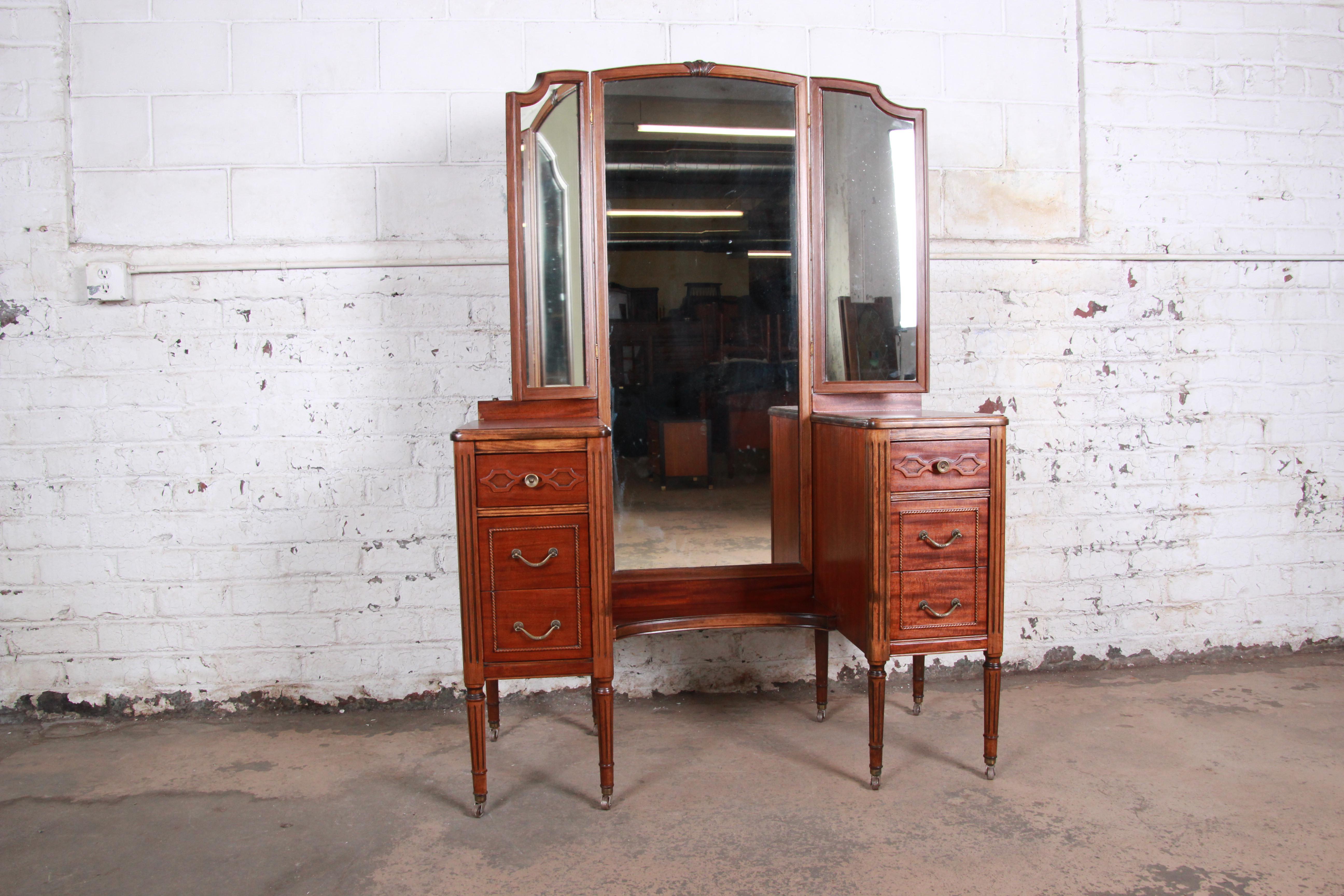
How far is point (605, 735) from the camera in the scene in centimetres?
217

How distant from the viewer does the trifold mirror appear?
8.04 ft

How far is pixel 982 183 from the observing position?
10.00 feet

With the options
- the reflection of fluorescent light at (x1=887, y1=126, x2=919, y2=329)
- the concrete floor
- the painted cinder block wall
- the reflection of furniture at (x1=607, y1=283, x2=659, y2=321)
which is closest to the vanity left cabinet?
the concrete floor

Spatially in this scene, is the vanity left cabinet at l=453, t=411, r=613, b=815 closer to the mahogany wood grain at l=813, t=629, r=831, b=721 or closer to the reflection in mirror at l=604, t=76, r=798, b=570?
the reflection in mirror at l=604, t=76, r=798, b=570

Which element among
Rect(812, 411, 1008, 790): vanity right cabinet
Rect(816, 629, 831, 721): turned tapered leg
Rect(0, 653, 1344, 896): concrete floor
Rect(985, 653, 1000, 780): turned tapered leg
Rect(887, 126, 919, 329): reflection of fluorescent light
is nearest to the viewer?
Rect(0, 653, 1344, 896): concrete floor

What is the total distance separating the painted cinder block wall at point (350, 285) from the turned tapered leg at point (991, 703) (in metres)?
0.74

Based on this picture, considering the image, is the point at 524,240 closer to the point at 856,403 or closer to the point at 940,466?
the point at 856,403

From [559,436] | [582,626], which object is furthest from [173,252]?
[582,626]

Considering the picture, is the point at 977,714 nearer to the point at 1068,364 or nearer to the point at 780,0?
the point at 1068,364

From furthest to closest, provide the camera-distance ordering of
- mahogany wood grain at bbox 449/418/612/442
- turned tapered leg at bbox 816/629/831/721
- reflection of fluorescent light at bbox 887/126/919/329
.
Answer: turned tapered leg at bbox 816/629/831/721
reflection of fluorescent light at bbox 887/126/919/329
mahogany wood grain at bbox 449/418/612/442

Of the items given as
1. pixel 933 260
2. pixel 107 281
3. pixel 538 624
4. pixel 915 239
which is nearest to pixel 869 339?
pixel 915 239

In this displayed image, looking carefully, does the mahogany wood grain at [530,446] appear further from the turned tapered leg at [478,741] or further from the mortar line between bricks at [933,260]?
the mortar line between bricks at [933,260]

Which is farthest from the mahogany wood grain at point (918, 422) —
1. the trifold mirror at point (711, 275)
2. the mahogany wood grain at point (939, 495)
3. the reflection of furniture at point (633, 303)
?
the reflection of furniture at point (633, 303)

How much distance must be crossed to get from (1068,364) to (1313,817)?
158 cm
